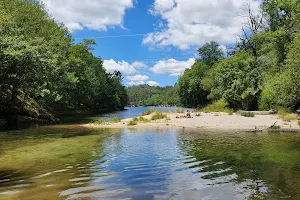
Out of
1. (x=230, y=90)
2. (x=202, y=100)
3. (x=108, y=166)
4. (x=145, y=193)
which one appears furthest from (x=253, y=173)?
(x=202, y=100)

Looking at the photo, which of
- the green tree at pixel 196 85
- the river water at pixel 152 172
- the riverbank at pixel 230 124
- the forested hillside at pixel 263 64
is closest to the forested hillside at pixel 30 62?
the riverbank at pixel 230 124

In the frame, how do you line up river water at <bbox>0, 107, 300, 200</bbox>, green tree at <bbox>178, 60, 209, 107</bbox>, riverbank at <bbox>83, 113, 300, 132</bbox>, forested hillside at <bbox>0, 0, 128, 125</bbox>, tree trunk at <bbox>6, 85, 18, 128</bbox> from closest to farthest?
river water at <bbox>0, 107, 300, 200</bbox>, riverbank at <bbox>83, 113, 300, 132</bbox>, forested hillside at <bbox>0, 0, 128, 125</bbox>, tree trunk at <bbox>6, 85, 18, 128</bbox>, green tree at <bbox>178, 60, 209, 107</bbox>

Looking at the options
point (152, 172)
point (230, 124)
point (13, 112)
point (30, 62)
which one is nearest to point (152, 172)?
point (152, 172)

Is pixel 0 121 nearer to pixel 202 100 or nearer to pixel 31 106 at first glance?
pixel 31 106

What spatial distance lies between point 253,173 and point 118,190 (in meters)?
4.68

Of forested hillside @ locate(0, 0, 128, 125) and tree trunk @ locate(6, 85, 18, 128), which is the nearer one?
forested hillside @ locate(0, 0, 128, 125)

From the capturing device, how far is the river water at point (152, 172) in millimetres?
7637

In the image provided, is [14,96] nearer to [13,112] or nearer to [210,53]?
A: [13,112]

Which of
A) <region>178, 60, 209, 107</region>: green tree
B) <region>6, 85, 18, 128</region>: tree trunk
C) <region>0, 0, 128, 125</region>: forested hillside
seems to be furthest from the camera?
<region>178, 60, 209, 107</region>: green tree

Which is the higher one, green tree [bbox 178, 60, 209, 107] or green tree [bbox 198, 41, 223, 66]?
green tree [bbox 198, 41, 223, 66]

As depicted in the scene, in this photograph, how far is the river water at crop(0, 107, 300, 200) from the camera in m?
7.64

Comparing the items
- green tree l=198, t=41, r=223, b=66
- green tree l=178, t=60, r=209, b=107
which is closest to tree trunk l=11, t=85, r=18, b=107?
green tree l=178, t=60, r=209, b=107

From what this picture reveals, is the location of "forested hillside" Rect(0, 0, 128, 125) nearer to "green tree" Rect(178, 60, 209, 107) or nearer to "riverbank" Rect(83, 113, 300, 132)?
"riverbank" Rect(83, 113, 300, 132)

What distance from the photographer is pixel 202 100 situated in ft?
328
